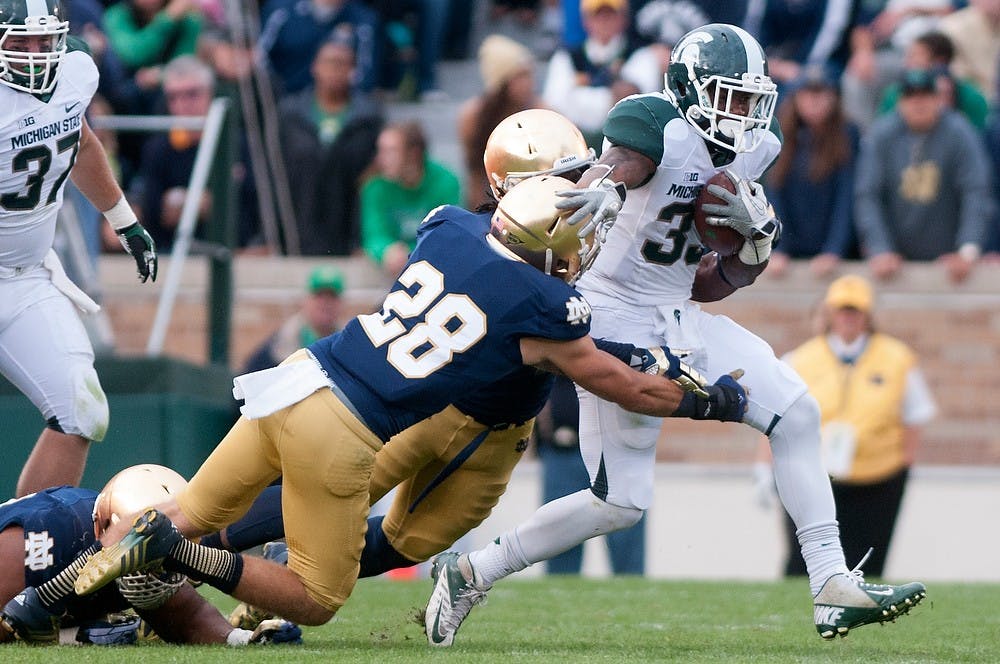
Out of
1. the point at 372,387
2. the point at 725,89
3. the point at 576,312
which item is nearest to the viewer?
the point at 576,312

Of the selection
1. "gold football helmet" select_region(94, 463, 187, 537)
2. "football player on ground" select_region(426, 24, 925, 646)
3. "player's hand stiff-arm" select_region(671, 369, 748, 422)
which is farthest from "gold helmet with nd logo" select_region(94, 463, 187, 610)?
"player's hand stiff-arm" select_region(671, 369, 748, 422)

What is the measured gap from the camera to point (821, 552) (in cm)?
535

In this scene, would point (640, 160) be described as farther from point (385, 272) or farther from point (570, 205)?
point (385, 272)

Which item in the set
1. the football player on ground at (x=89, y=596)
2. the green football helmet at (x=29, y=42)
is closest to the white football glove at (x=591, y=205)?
the football player on ground at (x=89, y=596)

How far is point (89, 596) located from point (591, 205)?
182 centimetres

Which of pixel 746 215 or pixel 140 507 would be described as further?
pixel 746 215

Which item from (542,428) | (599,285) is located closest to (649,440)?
(599,285)

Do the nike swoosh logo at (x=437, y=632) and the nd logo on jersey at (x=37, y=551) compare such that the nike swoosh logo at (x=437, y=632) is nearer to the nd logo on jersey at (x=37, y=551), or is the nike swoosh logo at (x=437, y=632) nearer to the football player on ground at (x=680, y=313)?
the football player on ground at (x=680, y=313)

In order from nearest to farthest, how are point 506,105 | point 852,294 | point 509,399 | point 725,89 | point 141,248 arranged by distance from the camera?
point 509,399
point 725,89
point 141,248
point 852,294
point 506,105

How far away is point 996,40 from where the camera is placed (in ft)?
36.0

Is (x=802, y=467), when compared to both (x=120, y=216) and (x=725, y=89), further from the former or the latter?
(x=120, y=216)

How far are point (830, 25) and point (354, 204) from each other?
10.7 feet

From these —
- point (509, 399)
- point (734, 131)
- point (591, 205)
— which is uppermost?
point (734, 131)

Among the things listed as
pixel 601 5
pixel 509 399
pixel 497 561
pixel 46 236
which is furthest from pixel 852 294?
pixel 46 236
